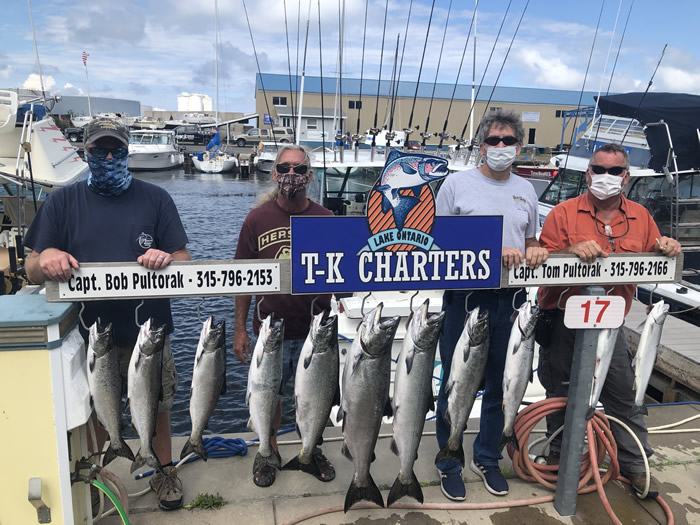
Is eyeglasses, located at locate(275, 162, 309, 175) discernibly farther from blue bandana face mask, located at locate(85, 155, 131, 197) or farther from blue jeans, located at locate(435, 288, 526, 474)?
blue jeans, located at locate(435, 288, 526, 474)

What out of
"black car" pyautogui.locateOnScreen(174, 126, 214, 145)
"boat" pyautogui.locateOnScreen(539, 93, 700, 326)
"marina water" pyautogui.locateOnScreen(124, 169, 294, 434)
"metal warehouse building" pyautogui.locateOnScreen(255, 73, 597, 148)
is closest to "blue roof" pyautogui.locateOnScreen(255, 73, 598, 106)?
"metal warehouse building" pyautogui.locateOnScreen(255, 73, 597, 148)

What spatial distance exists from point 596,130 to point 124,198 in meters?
9.42

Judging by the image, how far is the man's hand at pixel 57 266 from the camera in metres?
2.40

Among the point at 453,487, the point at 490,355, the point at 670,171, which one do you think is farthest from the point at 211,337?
the point at 670,171

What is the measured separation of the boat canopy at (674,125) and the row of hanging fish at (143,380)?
8.37 metres

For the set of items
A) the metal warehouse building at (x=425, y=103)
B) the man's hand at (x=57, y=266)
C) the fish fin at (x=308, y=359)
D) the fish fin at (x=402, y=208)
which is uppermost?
the metal warehouse building at (x=425, y=103)

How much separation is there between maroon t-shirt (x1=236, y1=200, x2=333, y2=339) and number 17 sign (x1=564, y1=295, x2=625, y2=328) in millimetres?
1493

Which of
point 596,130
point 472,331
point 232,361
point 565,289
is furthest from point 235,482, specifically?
point 596,130

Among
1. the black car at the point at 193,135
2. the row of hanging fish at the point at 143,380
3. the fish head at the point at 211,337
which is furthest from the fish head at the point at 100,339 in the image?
the black car at the point at 193,135

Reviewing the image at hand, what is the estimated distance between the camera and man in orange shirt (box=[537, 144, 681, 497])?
3.41m

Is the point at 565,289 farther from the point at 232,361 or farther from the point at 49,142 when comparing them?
the point at 49,142

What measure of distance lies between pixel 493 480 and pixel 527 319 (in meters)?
1.27

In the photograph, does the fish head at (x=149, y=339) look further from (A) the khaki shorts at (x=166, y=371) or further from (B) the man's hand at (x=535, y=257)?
(B) the man's hand at (x=535, y=257)

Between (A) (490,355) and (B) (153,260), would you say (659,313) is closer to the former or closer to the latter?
(A) (490,355)
